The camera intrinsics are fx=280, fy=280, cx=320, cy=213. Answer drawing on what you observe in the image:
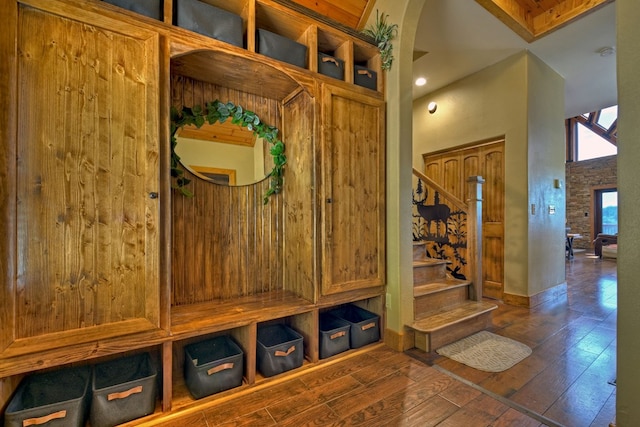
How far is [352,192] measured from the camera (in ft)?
7.38

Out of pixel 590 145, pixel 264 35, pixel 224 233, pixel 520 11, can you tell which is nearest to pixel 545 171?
pixel 520 11

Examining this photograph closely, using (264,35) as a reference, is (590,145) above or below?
above

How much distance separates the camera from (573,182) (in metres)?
9.74

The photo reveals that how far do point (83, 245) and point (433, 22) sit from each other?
3628 millimetres

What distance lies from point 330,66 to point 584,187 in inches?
451

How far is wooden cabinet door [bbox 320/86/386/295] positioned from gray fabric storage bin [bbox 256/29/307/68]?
301 mm

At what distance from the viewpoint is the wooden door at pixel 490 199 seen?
3731mm

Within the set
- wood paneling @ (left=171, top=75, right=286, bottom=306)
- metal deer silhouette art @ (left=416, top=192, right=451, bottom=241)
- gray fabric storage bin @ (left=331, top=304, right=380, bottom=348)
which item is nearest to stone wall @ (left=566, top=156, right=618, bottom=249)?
metal deer silhouette art @ (left=416, top=192, right=451, bottom=241)

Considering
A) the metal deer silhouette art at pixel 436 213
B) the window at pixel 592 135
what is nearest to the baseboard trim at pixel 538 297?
the metal deer silhouette art at pixel 436 213

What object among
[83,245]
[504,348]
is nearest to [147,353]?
[83,245]

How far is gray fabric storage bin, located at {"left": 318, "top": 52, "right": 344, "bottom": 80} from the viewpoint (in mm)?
2170

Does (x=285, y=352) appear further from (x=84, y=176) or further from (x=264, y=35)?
(x=264, y=35)

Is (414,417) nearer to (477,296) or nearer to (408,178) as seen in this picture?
(408,178)

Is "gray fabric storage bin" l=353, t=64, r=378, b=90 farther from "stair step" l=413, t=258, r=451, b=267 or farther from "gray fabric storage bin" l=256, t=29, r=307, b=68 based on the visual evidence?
"stair step" l=413, t=258, r=451, b=267
